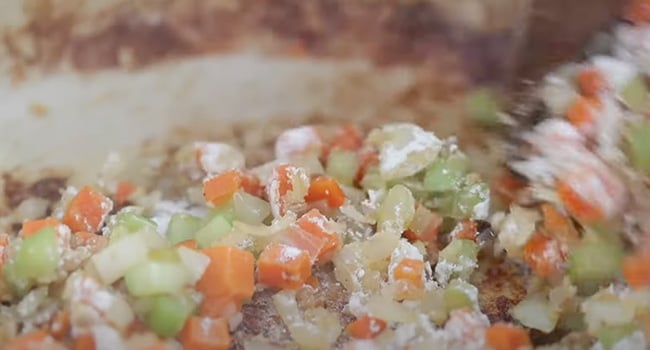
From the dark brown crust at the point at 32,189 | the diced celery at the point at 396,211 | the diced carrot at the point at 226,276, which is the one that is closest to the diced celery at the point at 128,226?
the diced carrot at the point at 226,276

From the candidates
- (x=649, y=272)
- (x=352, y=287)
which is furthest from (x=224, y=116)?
(x=649, y=272)

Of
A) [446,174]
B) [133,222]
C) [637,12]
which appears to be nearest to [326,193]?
[446,174]

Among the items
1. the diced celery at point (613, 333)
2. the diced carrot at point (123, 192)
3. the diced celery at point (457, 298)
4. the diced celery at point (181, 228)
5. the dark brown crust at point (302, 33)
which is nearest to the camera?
the diced celery at point (613, 333)

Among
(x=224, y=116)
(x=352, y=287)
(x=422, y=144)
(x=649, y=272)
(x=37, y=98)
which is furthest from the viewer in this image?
(x=224, y=116)

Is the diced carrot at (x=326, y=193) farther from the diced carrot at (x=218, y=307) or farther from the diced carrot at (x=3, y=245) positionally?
the diced carrot at (x=3, y=245)

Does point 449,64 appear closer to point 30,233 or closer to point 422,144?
point 422,144

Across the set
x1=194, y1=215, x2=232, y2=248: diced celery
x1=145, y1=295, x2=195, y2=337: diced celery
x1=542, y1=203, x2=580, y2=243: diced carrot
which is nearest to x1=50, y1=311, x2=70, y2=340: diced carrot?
x1=145, y1=295, x2=195, y2=337: diced celery

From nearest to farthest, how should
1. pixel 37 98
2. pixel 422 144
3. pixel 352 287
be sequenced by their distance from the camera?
pixel 352 287
pixel 422 144
pixel 37 98

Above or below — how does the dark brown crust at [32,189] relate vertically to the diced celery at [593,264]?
below
